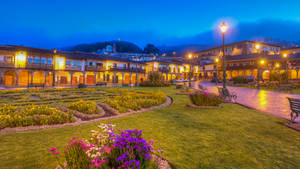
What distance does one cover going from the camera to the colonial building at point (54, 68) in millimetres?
30391

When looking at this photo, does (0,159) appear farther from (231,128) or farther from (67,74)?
(67,74)

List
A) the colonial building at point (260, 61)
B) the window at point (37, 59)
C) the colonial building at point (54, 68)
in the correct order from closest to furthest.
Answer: the colonial building at point (54, 68) < the window at point (37, 59) < the colonial building at point (260, 61)

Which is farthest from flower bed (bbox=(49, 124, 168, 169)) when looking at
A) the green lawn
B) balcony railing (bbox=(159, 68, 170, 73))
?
balcony railing (bbox=(159, 68, 170, 73))

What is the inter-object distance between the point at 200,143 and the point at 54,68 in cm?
3857

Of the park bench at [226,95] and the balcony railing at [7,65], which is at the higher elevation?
the balcony railing at [7,65]

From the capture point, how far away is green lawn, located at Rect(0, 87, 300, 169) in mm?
3512

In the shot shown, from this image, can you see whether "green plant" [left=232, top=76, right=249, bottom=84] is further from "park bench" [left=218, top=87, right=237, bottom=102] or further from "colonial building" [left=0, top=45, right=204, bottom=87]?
"park bench" [left=218, top=87, right=237, bottom=102]

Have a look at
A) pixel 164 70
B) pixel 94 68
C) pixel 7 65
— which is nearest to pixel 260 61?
pixel 164 70

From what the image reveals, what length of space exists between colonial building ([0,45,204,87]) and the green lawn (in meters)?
24.6

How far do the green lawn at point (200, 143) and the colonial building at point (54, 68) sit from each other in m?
24.6

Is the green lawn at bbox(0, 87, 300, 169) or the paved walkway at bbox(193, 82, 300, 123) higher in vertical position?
the paved walkway at bbox(193, 82, 300, 123)

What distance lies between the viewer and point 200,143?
4.52m

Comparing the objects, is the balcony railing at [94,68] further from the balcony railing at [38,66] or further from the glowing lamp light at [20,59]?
the glowing lamp light at [20,59]

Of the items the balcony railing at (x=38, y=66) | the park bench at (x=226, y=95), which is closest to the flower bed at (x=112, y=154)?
the park bench at (x=226, y=95)
